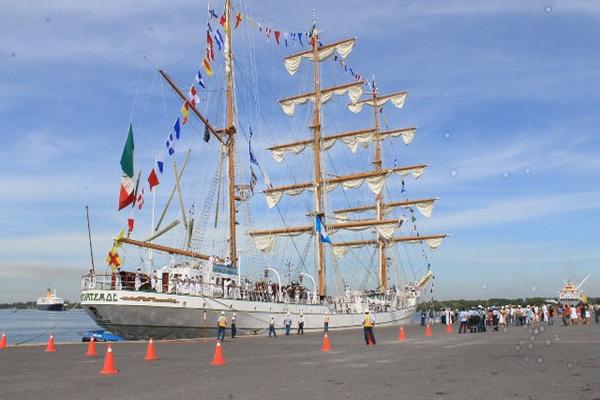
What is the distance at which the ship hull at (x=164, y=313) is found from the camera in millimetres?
30391

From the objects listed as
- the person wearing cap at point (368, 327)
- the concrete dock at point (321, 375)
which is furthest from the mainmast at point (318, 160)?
the concrete dock at point (321, 375)

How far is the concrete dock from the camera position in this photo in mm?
11273

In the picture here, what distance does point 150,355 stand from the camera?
1927cm

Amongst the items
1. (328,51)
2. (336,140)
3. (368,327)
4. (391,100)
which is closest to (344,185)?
(336,140)

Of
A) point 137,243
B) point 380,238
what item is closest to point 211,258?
point 137,243

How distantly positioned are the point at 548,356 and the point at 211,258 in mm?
22103

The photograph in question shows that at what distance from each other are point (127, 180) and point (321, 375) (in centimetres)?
1795

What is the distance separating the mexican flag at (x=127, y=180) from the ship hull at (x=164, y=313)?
492 centimetres

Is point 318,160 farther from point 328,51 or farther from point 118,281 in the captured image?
point 118,281

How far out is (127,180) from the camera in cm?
2903

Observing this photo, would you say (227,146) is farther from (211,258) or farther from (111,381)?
(111,381)

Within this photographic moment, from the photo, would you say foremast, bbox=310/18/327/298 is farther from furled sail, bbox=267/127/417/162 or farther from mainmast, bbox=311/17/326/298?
furled sail, bbox=267/127/417/162

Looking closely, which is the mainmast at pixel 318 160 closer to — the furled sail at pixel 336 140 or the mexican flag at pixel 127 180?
the furled sail at pixel 336 140

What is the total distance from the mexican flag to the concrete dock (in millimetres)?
8771
